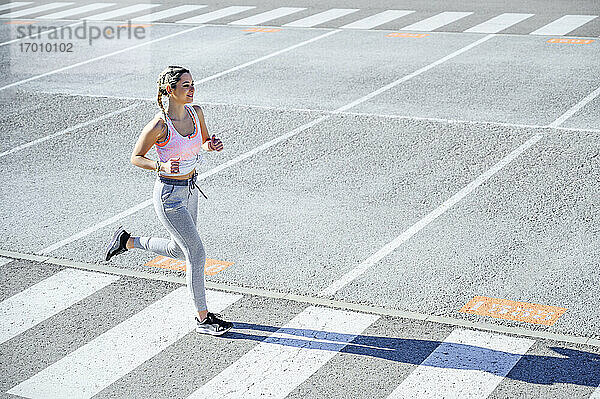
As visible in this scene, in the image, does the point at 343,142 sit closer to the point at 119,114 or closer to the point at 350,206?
the point at 350,206

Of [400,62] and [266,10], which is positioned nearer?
[400,62]

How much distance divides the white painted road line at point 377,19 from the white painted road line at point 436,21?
2.98ft

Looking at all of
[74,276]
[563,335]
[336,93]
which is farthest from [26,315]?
[336,93]

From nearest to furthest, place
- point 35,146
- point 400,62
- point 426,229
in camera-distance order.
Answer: point 426,229, point 35,146, point 400,62

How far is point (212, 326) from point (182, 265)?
1734 mm

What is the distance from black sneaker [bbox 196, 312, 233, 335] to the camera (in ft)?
26.2

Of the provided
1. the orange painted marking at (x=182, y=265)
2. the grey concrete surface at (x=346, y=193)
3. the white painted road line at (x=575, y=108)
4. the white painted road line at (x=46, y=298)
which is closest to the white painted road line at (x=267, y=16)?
the grey concrete surface at (x=346, y=193)

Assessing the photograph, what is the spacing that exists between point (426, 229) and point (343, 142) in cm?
347

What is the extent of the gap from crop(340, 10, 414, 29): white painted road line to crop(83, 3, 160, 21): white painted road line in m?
7.53

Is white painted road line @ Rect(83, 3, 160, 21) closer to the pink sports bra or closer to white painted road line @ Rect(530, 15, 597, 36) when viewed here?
white painted road line @ Rect(530, 15, 597, 36)

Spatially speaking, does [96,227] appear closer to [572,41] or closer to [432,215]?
[432,215]

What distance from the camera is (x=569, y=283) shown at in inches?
343

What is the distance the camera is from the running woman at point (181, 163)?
7.71 meters

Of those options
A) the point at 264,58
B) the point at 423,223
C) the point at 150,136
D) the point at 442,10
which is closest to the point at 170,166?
the point at 150,136
